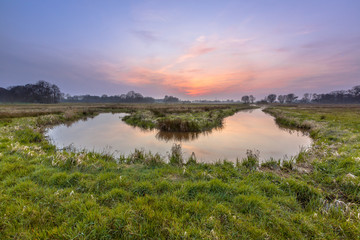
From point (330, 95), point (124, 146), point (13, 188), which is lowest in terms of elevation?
point (124, 146)

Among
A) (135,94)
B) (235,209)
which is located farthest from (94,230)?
(135,94)

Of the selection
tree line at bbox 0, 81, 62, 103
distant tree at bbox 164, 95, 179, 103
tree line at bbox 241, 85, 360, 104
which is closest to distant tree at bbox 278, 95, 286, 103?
tree line at bbox 241, 85, 360, 104

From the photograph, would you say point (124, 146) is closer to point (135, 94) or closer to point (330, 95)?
point (135, 94)

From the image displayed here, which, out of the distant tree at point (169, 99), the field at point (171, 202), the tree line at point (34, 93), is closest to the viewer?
the field at point (171, 202)

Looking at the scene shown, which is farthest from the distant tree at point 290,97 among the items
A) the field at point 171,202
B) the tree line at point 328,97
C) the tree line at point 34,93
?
the tree line at point 34,93

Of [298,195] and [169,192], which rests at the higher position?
[169,192]

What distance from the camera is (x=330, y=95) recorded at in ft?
451

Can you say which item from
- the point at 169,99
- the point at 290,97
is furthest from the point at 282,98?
the point at 169,99

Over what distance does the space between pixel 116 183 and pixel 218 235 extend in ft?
10.2

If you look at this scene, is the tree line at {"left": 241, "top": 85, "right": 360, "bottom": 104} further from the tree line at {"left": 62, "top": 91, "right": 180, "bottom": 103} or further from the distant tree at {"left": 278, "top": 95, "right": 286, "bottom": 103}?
the tree line at {"left": 62, "top": 91, "right": 180, "bottom": 103}

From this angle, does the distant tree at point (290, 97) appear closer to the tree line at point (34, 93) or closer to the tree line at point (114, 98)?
the tree line at point (114, 98)

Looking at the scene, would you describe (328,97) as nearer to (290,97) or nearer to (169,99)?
(290,97)

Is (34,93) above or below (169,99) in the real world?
above

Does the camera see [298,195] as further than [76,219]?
Yes
